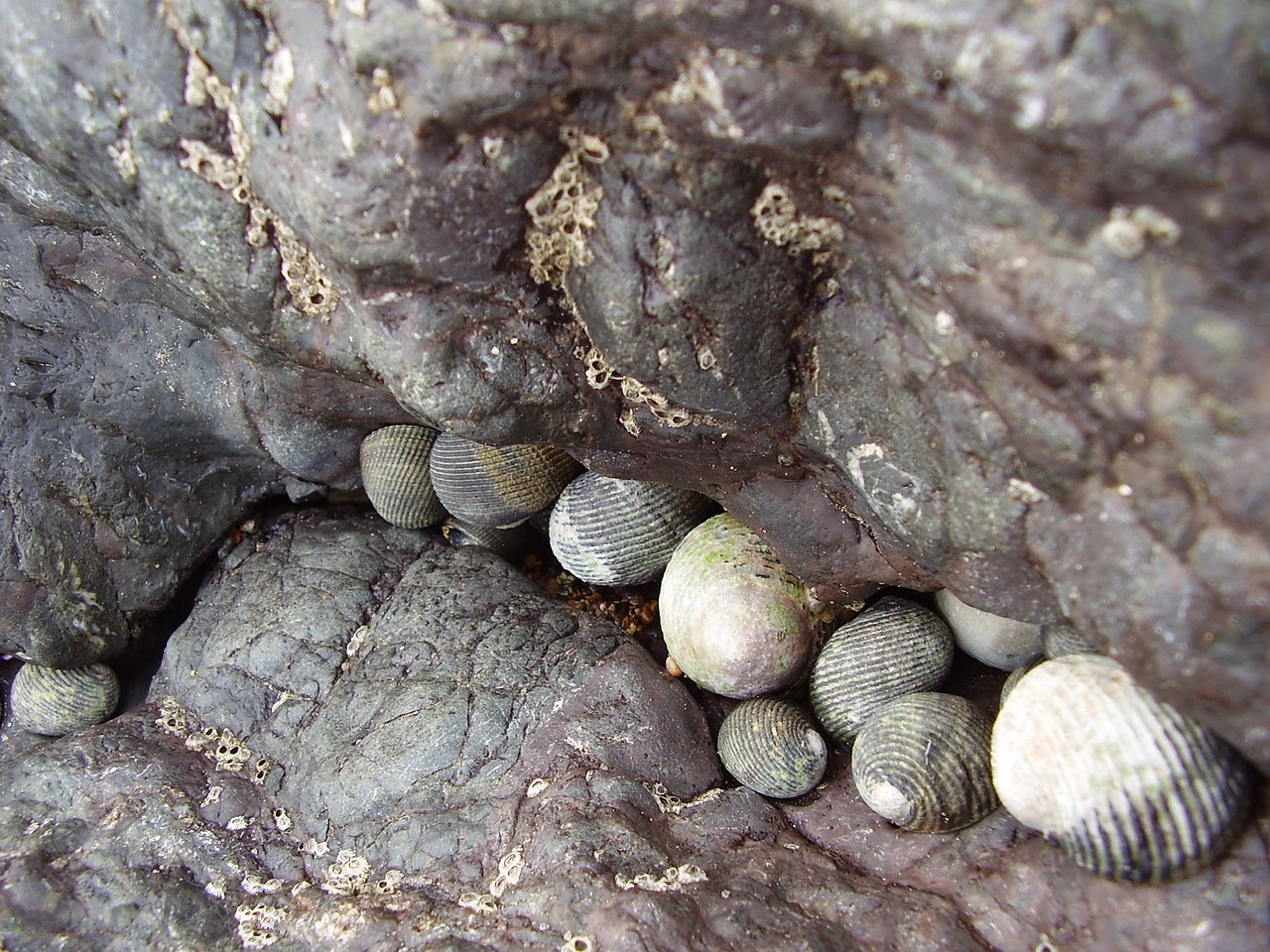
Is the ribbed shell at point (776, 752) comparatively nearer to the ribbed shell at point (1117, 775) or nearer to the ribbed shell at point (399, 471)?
the ribbed shell at point (1117, 775)

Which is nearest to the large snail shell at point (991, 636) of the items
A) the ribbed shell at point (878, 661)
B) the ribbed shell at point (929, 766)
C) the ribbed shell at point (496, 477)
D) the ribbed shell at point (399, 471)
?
the ribbed shell at point (878, 661)

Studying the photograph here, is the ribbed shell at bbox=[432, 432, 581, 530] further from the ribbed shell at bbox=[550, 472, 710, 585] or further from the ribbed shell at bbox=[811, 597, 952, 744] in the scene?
the ribbed shell at bbox=[811, 597, 952, 744]

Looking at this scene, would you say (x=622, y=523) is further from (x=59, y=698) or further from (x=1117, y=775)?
(x=59, y=698)

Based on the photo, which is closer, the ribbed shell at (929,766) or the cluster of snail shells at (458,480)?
the ribbed shell at (929,766)

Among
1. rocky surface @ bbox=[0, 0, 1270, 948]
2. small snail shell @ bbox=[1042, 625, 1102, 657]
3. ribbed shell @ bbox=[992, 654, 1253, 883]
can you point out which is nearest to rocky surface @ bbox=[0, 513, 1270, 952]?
rocky surface @ bbox=[0, 0, 1270, 948]

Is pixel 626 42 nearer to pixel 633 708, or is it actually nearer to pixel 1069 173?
pixel 1069 173

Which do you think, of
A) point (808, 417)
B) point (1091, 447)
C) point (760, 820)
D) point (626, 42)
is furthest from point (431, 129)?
point (760, 820)
